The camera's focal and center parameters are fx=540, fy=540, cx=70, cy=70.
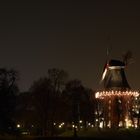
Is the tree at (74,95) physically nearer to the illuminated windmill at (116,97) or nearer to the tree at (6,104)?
the illuminated windmill at (116,97)

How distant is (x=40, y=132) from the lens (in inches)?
3772

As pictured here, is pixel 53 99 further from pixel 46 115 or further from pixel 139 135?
pixel 139 135

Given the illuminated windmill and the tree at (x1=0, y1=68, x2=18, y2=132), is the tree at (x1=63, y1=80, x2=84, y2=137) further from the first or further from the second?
the tree at (x1=0, y1=68, x2=18, y2=132)

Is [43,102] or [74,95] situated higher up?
[74,95]

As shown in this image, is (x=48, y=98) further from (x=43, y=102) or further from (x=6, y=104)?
(x=6, y=104)

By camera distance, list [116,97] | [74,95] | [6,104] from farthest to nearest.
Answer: [74,95] < [116,97] < [6,104]

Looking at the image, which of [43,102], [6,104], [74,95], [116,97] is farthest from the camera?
[74,95]

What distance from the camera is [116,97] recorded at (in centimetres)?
9350

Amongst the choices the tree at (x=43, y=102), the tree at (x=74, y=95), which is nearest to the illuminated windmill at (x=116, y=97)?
the tree at (x=74, y=95)

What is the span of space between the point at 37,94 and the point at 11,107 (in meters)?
21.3

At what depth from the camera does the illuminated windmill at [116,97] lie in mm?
93375

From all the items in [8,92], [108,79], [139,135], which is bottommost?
[139,135]

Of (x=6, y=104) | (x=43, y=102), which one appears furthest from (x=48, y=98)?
(x=6, y=104)

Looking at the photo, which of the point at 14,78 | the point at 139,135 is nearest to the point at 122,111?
the point at 139,135
